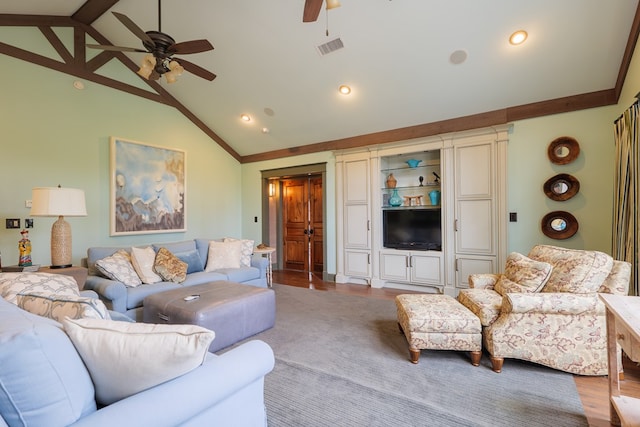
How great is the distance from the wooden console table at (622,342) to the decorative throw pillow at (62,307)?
2252 mm

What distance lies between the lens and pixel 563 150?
3750mm

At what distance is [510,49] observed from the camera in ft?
10.8

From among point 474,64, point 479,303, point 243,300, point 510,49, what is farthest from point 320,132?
point 479,303

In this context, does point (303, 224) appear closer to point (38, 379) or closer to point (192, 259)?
point (192, 259)

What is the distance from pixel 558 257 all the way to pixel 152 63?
4.04 meters

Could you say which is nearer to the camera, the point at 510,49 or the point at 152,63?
the point at 152,63

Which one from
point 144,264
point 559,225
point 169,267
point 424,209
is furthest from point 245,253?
point 559,225

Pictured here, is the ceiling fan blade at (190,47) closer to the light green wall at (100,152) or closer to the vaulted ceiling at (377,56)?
the vaulted ceiling at (377,56)

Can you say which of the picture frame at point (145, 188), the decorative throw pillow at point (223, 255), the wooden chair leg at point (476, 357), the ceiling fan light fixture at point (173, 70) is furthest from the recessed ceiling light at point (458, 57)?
the picture frame at point (145, 188)

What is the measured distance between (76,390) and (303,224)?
19.1ft

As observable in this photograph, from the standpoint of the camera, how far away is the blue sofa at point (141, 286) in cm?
310

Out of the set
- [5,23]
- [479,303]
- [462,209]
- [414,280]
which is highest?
[5,23]

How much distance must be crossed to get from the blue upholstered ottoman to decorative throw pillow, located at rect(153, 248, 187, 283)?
576 millimetres

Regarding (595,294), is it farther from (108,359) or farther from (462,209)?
(108,359)
